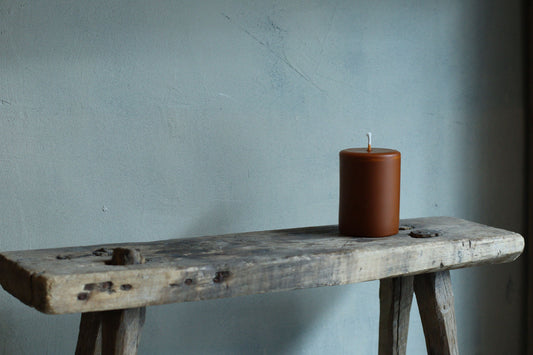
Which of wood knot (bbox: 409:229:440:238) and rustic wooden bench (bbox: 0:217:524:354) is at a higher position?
wood knot (bbox: 409:229:440:238)

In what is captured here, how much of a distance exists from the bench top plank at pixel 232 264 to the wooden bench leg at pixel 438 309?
2.4 inches

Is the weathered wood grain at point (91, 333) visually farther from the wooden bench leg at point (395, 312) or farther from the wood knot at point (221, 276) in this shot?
the wooden bench leg at point (395, 312)

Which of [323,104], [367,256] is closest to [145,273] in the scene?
[367,256]

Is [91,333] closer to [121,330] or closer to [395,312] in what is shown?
[121,330]

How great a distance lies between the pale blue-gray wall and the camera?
0.91 metres

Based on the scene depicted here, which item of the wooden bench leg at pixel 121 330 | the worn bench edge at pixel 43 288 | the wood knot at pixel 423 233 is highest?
the wood knot at pixel 423 233

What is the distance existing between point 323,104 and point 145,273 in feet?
1.70

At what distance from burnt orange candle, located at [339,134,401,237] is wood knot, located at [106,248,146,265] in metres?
0.30

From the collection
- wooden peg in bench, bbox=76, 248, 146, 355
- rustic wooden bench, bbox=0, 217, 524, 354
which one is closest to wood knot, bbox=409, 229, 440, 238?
rustic wooden bench, bbox=0, 217, 524, 354

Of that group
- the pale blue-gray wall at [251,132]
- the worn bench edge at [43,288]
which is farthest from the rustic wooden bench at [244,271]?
the pale blue-gray wall at [251,132]

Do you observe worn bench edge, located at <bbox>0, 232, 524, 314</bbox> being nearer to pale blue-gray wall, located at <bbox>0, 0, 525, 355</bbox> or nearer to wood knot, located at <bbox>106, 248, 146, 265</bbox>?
wood knot, located at <bbox>106, 248, 146, 265</bbox>

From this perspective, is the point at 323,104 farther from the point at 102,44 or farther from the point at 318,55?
the point at 102,44

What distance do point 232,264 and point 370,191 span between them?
23cm

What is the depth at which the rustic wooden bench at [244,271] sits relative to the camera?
26.5 inches
